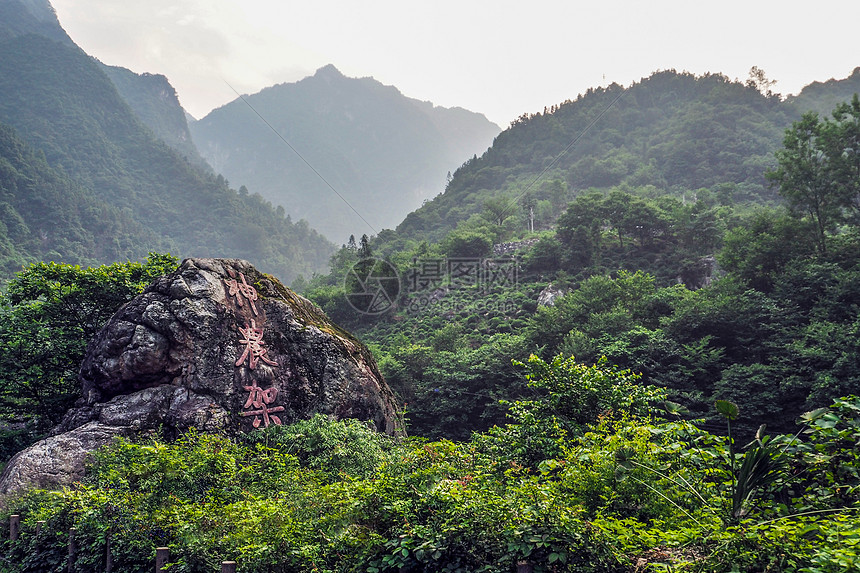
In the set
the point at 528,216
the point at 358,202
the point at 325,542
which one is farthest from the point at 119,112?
the point at 325,542

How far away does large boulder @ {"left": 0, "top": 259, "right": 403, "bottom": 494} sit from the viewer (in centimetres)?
900

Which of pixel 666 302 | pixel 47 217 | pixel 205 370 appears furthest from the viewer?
pixel 47 217

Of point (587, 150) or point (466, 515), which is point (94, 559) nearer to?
point (466, 515)

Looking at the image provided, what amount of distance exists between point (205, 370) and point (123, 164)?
80.7 m

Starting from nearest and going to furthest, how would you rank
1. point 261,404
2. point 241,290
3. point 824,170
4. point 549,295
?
1. point 261,404
2. point 241,290
3. point 824,170
4. point 549,295

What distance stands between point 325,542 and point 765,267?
16865 mm

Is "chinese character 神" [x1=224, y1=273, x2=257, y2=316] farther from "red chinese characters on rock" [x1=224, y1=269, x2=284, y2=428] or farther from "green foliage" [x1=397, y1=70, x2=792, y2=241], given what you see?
"green foliage" [x1=397, y1=70, x2=792, y2=241]

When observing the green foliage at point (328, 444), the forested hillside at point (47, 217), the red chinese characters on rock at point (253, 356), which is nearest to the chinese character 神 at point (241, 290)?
the red chinese characters on rock at point (253, 356)

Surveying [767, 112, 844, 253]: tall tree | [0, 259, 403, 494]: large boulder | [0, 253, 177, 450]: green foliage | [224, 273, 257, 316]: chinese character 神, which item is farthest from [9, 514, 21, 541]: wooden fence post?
[767, 112, 844, 253]: tall tree

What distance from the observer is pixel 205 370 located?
31.7ft

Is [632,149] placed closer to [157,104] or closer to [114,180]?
[114,180]

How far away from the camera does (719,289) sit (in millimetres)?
16312

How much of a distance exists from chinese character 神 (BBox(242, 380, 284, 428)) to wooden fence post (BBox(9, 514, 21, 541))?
378 cm

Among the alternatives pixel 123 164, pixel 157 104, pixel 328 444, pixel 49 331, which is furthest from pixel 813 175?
pixel 157 104
